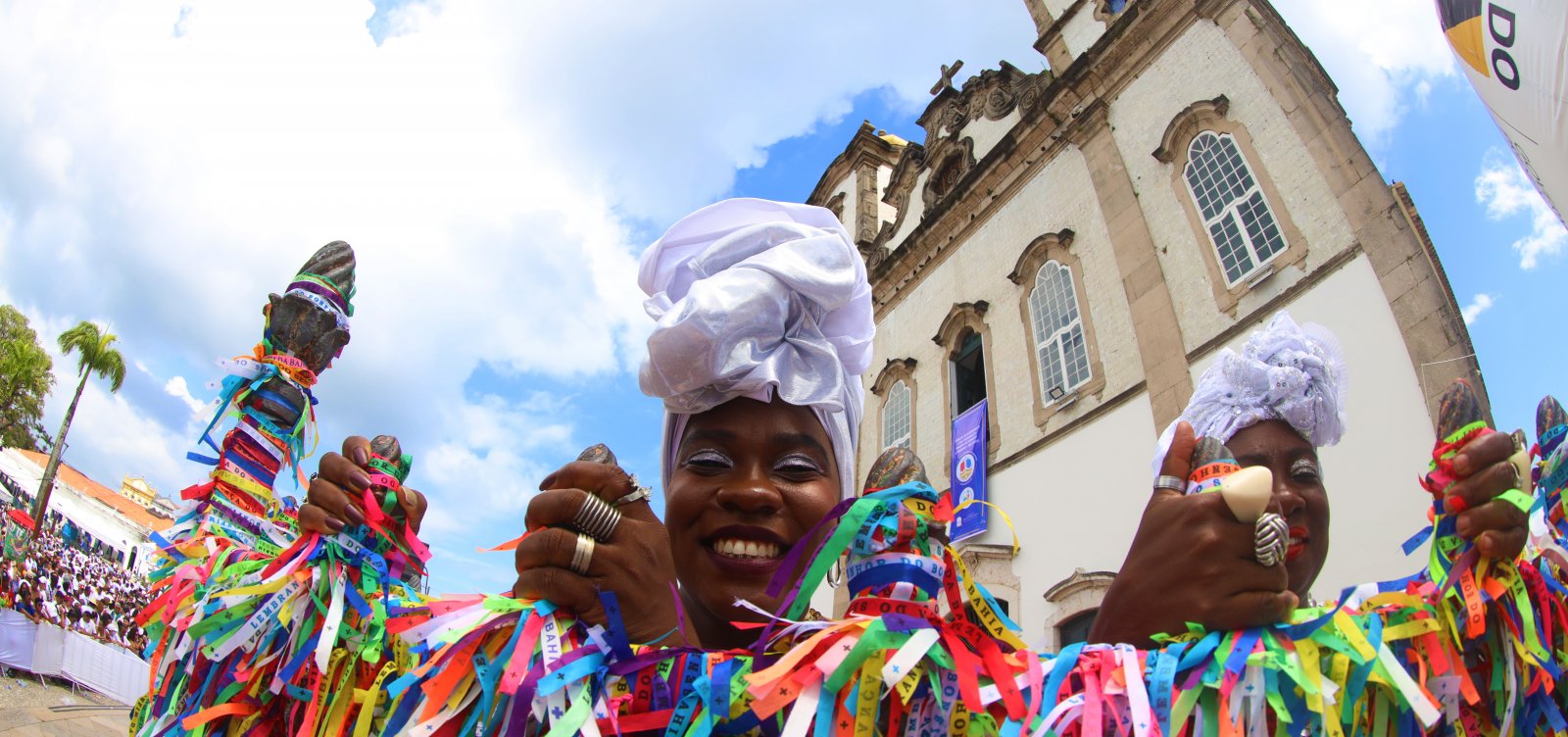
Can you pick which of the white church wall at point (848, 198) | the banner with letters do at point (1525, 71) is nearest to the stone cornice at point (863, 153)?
the white church wall at point (848, 198)

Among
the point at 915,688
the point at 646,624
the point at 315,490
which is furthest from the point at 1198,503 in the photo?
the point at 315,490

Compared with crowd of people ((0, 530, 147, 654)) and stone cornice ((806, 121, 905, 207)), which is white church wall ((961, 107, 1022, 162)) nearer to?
stone cornice ((806, 121, 905, 207))

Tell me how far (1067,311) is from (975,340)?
1944mm

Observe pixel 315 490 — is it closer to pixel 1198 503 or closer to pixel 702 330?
pixel 702 330

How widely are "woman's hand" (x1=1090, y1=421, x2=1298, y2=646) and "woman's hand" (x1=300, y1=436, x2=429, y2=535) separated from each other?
4.45 ft

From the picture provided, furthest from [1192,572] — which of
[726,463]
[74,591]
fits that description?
[74,591]

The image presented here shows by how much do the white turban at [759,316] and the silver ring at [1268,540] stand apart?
877mm

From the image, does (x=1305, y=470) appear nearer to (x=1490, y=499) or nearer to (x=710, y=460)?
(x=1490, y=499)

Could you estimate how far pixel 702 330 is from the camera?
148cm

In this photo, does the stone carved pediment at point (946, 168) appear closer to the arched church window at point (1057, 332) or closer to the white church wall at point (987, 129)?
the white church wall at point (987, 129)

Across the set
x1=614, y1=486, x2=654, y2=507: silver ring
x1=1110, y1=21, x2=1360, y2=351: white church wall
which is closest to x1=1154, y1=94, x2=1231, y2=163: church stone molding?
x1=1110, y1=21, x2=1360, y2=351: white church wall

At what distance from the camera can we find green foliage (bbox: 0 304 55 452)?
21625mm

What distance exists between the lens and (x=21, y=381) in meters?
22.1

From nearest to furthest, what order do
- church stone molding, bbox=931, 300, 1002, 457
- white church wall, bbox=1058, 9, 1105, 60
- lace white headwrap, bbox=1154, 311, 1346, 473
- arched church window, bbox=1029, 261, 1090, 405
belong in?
lace white headwrap, bbox=1154, 311, 1346, 473
arched church window, bbox=1029, 261, 1090, 405
church stone molding, bbox=931, 300, 1002, 457
white church wall, bbox=1058, 9, 1105, 60
